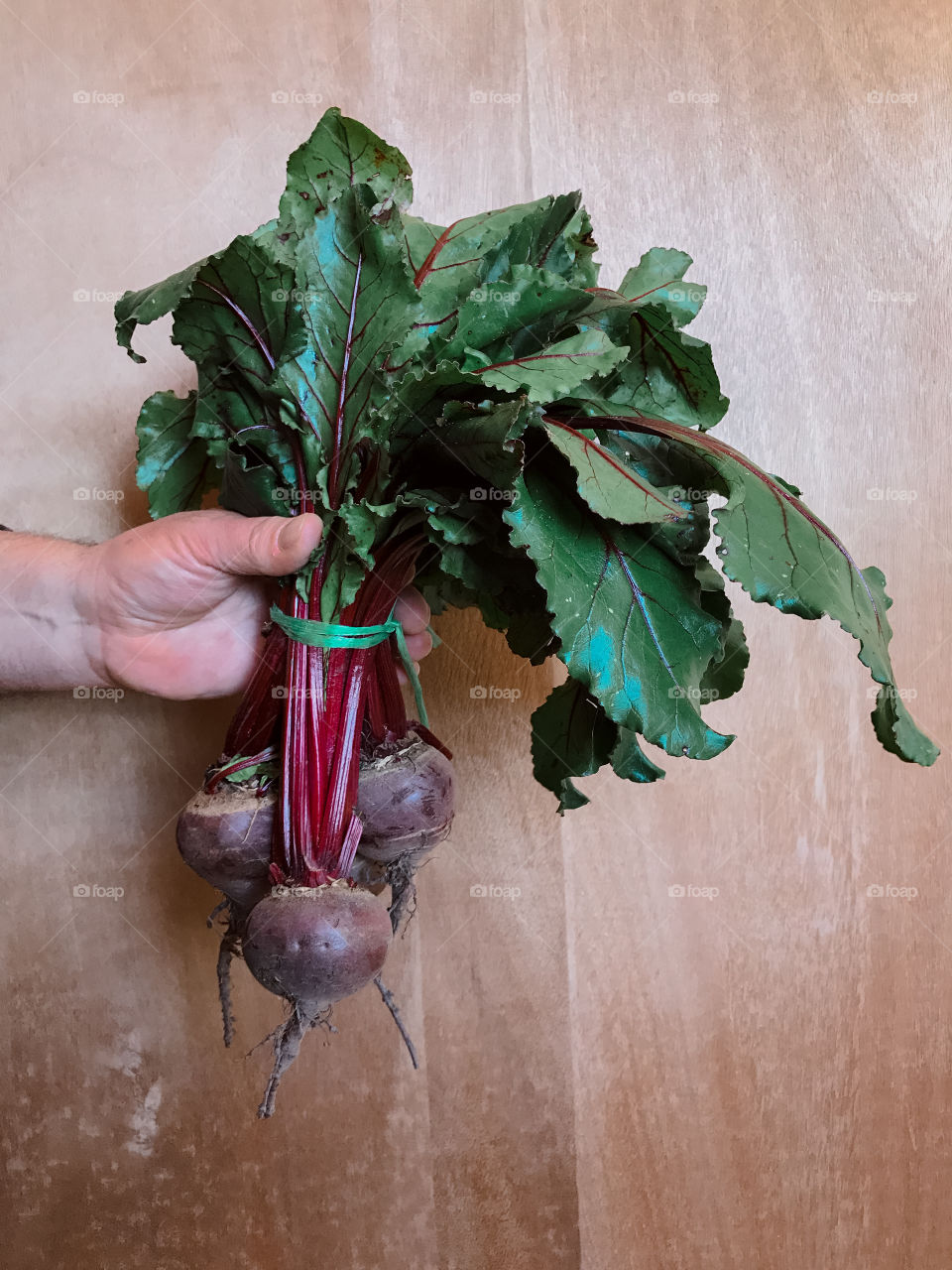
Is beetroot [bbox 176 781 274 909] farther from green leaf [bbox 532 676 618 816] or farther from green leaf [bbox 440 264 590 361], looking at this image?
green leaf [bbox 440 264 590 361]

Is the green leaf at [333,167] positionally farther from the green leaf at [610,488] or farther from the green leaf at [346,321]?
the green leaf at [610,488]

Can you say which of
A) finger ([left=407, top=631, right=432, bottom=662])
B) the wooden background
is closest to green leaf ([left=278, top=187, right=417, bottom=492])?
finger ([left=407, top=631, right=432, bottom=662])

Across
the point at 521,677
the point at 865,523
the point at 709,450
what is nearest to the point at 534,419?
the point at 709,450

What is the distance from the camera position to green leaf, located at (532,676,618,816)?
3.85ft

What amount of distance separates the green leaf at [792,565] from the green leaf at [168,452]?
21.8 inches

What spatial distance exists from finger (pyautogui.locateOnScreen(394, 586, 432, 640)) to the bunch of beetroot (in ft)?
0.29

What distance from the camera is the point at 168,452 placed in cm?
119

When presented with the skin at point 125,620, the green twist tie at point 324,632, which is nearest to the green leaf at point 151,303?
the skin at point 125,620

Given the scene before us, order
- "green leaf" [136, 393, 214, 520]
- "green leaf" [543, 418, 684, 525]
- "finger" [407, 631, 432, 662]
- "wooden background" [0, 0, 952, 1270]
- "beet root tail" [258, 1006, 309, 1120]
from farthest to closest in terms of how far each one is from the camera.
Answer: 1. "wooden background" [0, 0, 952, 1270]
2. "finger" [407, 631, 432, 662]
3. "green leaf" [136, 393, 214, 520]
4. "beet root tail" [258, 1006, 309, 1120]
5. "green leaf" [543, 418, 684, 525]

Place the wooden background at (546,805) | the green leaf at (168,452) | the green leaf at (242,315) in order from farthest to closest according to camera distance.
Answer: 1. the wooden background at (546,805)
2. the green leaf at (168,452)
3. the green leaf at (242,315)

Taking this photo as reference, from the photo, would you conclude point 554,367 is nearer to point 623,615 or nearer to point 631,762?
point 623,615

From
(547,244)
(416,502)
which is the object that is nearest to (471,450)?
(416,502)

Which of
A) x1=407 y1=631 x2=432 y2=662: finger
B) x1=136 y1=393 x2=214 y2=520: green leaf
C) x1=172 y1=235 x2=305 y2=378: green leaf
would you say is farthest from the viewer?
x1=407 y1=631 x2=432 y2=662: finger

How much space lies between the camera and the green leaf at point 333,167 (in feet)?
3.36
